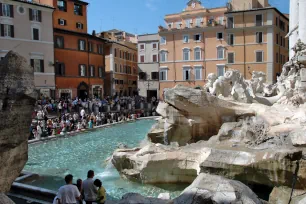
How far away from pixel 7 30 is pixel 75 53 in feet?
25.9

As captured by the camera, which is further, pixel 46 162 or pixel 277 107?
pixel 46 162

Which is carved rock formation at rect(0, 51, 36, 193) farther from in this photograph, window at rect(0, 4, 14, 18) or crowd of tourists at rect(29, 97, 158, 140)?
window at rect(0, 4, 14, 18)

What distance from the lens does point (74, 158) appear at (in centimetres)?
1295

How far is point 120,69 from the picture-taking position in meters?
46.5

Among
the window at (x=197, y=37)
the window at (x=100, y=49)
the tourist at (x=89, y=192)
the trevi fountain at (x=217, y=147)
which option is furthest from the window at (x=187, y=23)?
the tourist at (x=89, y=192)

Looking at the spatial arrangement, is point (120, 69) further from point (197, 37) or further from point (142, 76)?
point (197, 37)

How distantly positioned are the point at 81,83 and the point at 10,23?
968cm

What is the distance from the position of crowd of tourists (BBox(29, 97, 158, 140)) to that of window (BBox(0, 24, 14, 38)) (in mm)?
7363

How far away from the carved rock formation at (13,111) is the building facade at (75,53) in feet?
97.3

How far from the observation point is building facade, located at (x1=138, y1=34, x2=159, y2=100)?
47.1m

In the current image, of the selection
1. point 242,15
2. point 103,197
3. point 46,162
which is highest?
point 242,15

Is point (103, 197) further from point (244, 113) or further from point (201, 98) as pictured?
point (244, 113)

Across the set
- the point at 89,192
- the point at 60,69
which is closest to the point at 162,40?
the point at 60,69

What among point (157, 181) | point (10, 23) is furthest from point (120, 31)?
point (157, 181)
